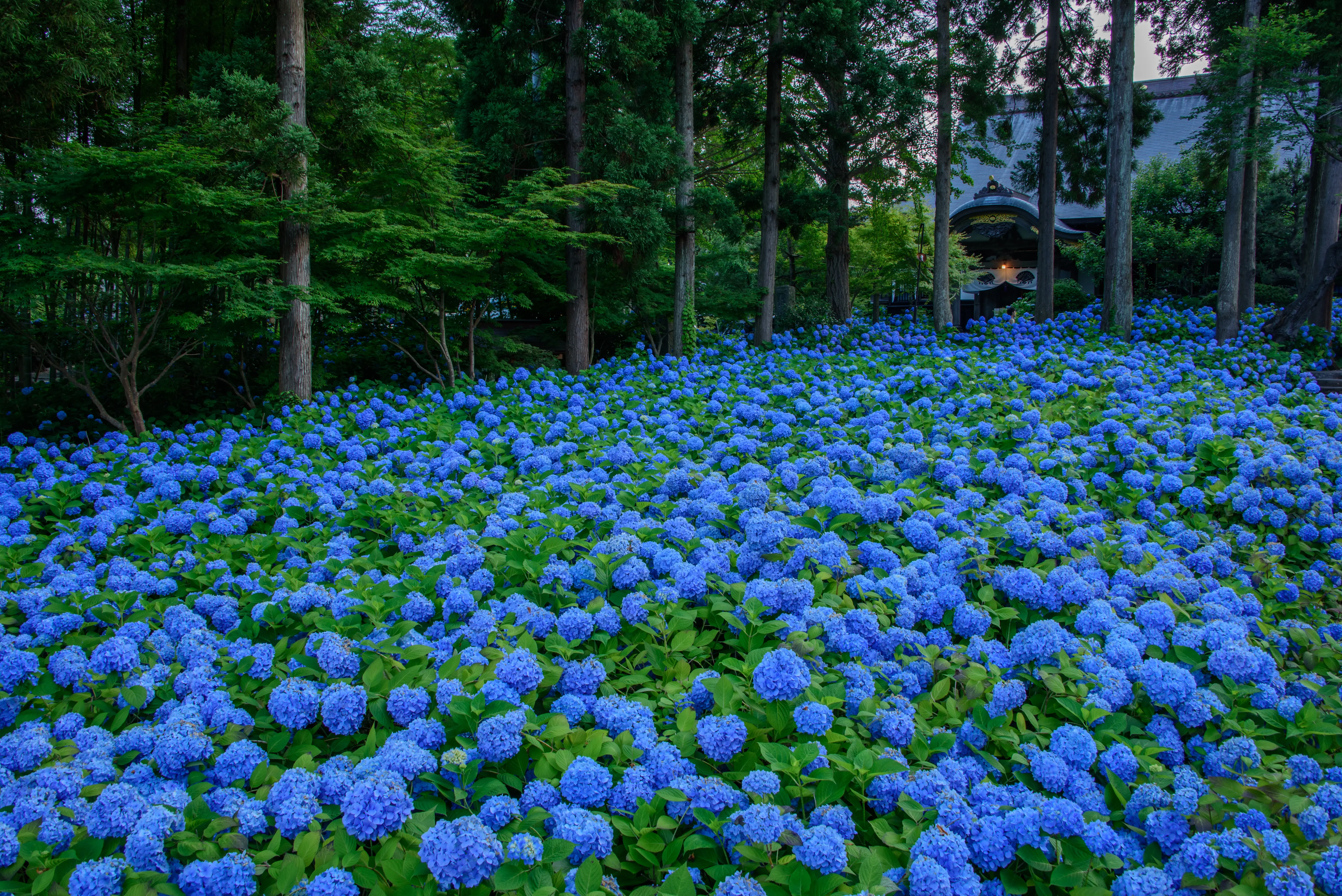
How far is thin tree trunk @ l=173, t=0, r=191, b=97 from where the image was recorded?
390 inches

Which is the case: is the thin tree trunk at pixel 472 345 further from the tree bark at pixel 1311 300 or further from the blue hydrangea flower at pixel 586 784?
the tree bark at pixel 1311 300

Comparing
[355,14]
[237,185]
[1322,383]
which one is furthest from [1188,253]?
[237,185]

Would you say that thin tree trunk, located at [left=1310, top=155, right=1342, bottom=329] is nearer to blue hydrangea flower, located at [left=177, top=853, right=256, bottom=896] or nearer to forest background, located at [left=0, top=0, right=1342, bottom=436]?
forest background, located at [left=0, top=0, right=1342, bottom=436]

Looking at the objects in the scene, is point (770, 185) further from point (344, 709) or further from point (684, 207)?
point (344, 709)

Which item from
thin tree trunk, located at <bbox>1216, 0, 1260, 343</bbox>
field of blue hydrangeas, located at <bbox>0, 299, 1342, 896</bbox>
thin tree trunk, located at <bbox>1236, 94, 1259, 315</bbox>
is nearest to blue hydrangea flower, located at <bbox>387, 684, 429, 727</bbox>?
field of blue hydrangeas, located at <bbox>0, 299, 1342, 896</bbox>

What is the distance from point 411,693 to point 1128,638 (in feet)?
7.25

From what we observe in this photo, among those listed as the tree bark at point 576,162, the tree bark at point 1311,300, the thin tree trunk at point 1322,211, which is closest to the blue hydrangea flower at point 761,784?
the tree bark at point 576,162

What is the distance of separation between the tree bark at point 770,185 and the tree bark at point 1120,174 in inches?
203

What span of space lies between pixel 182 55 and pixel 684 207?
7276 mm

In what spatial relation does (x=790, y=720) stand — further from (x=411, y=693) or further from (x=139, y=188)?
(x=139, y=188)

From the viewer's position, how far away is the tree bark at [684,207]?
10.6 m

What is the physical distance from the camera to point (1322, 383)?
8.47 meters

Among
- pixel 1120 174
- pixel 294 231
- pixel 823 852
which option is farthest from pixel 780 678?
pixel 1120 174

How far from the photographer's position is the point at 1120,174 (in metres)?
11.4
